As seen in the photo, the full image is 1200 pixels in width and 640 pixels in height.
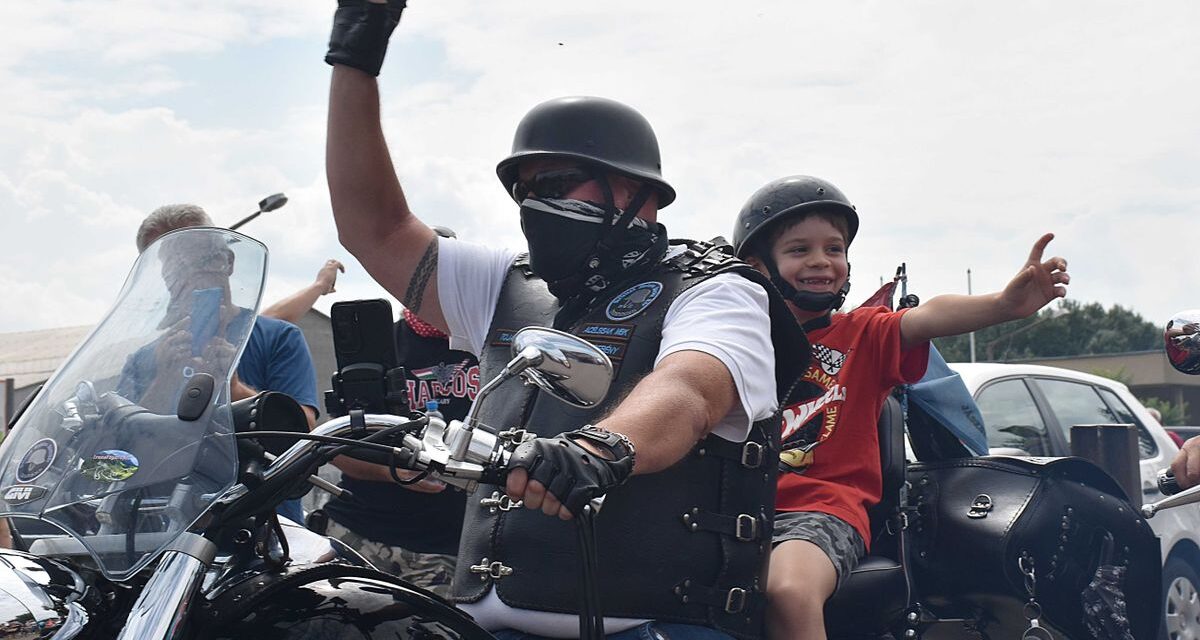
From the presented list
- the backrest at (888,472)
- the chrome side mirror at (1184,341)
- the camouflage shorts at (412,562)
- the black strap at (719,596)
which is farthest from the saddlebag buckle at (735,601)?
the camouflage shorts at (412,562)

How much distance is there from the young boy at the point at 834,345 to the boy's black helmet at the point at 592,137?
1.20 m

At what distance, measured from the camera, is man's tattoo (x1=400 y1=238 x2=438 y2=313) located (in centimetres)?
299

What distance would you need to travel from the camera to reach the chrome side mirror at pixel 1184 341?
3.53 meters

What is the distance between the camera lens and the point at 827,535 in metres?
3.54

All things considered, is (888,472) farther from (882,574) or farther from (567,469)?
(567,469)

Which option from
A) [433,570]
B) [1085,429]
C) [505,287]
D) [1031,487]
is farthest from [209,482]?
[1085,429]

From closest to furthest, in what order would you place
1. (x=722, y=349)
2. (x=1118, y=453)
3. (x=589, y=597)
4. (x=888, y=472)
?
(x=589, y=597), (x=722, y=349), (x=888, y=472), (x=1118, y=453)

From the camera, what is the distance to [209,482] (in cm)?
188

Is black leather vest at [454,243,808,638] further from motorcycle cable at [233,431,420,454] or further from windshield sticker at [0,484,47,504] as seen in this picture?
windshield sticker at [0,484,47,504]

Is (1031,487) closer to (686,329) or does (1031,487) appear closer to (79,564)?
(686,329)

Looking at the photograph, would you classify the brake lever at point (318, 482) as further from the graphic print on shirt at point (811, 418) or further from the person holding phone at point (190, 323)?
the graphic print on shirt at point (811, 418)

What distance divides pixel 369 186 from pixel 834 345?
1.83m

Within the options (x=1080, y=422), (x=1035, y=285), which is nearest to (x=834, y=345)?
(x=1035, y=285)

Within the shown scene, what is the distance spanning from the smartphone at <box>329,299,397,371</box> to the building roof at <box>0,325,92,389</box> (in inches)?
1015
